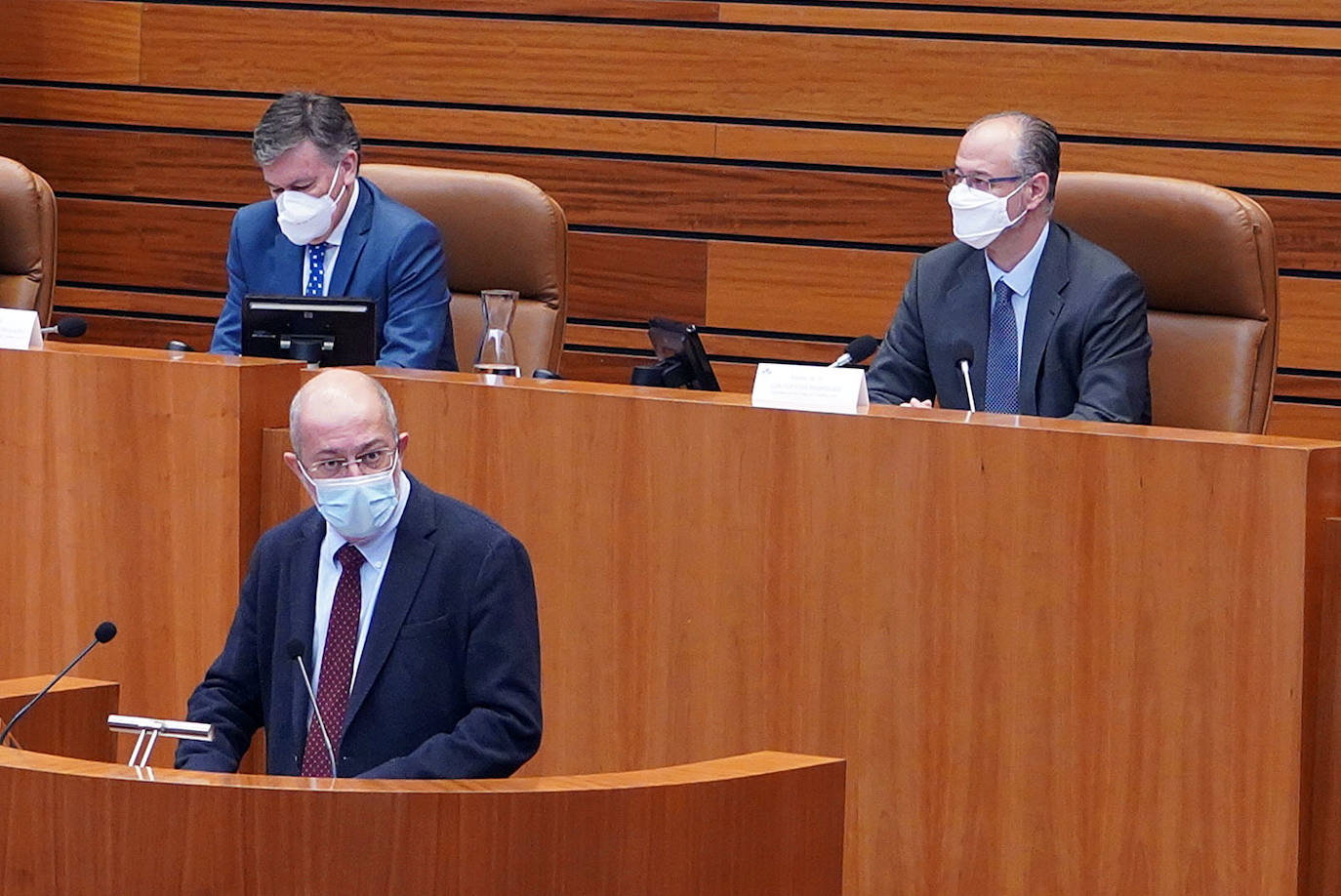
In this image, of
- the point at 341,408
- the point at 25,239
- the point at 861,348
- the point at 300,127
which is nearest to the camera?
the point at 341,408

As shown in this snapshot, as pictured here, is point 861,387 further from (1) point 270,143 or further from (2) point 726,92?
(2) point 726,92

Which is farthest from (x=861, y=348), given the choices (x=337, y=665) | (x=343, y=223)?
(x=343, y=223)

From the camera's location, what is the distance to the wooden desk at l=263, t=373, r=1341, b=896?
8.70 ft

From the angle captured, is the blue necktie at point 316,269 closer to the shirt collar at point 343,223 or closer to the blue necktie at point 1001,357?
the shirt collar at point 343,223

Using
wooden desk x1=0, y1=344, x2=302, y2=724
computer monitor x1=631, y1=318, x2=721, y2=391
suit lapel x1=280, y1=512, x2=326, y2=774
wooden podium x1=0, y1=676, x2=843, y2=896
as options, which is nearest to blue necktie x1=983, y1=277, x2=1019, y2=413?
computer monitor x1=631, y1=318, x2=721, y2=391

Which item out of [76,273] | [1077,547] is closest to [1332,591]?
[1077,547]

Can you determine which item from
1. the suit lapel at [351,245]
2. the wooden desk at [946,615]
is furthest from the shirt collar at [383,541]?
the suit lapel at [351,245]

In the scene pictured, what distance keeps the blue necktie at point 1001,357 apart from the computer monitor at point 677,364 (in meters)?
0.47

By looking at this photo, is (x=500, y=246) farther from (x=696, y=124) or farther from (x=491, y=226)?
(x=696, y=124)

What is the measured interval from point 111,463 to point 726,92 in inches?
92.6

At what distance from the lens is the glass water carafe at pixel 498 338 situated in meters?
3.65

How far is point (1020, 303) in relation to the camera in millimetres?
3629

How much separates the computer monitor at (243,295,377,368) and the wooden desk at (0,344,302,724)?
0.17 metres

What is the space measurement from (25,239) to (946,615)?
2642 mm
